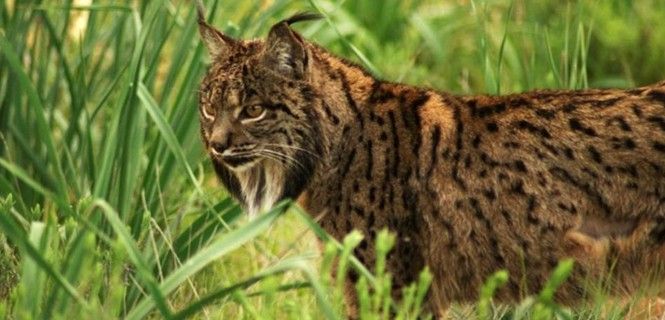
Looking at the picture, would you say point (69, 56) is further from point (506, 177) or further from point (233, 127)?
point (506, 177)

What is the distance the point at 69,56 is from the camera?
6742 mm

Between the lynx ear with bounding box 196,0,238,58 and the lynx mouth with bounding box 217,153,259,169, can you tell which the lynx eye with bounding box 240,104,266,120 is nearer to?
the lynx mouth with bounding box 217,153,259,169

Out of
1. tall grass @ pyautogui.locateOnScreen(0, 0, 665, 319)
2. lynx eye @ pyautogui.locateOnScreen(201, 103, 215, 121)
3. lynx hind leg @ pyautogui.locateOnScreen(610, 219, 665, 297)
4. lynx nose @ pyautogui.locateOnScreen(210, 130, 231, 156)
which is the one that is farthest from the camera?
lynx eye @ pyautogui.locateOnScreen(201, 103, 215, 121)

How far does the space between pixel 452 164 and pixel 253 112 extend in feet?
2.03

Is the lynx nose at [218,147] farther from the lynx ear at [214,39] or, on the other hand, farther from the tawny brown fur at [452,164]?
the lynx ear at [214,39]

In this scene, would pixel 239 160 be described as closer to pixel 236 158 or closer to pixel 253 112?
pixel 236 158

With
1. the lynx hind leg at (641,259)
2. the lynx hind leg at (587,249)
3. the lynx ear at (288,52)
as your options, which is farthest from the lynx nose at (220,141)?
the lynx hind leg at (641,259)

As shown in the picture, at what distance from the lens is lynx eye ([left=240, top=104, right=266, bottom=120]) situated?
5062 millimetres

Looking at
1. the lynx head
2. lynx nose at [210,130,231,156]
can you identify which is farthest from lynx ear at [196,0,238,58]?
lynx nose at [210,130,231,156]

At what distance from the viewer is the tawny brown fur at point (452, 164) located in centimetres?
486

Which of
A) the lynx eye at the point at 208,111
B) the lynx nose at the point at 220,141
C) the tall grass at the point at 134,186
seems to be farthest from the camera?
the lynx eye at the point at 208,111

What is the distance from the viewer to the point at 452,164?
Result: 507 centimetres

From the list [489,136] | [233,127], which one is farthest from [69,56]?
[489,136]

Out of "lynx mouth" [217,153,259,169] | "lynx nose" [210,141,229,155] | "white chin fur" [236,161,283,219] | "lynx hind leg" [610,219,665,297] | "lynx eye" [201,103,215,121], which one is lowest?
"lynx hind leg" [610,219,665,297]
